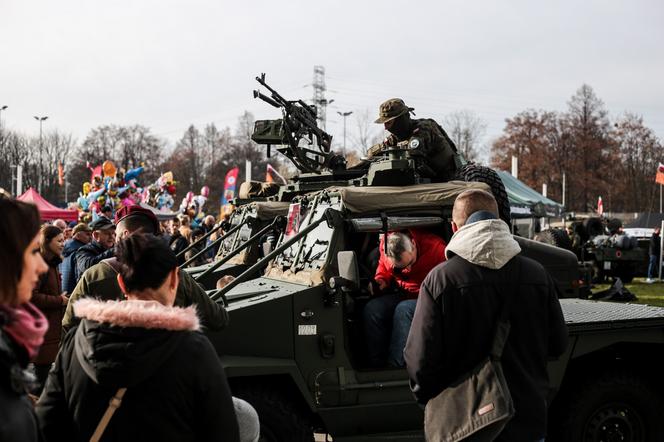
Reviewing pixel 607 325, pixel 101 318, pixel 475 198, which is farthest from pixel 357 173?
pixel 101 318

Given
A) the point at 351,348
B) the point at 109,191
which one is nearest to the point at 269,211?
the point at 351,348

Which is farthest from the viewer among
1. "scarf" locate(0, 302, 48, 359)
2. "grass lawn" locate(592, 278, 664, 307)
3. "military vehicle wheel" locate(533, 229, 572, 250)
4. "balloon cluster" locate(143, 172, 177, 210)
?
"balloon cluster" locate(143, 172, 177, 210)

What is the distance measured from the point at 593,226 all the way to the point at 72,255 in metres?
19.1

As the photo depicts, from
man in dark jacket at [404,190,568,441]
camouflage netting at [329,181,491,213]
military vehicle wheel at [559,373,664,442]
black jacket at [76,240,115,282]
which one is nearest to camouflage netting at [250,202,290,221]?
black jacket at [76,240,115,282]

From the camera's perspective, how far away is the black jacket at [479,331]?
338 cm

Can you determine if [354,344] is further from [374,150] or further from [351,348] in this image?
[374,150]

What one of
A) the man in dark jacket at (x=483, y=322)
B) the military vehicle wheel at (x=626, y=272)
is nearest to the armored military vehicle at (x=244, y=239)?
the man in dark jacket at (x=483, y=322)

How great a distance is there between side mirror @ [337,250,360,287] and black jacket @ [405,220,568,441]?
1406 millimetres

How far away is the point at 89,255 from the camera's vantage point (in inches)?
268

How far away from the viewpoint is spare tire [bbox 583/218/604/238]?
75.7 feet

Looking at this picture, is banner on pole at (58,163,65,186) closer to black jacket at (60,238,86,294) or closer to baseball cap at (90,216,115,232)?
black jacket at (60,238,86,294)

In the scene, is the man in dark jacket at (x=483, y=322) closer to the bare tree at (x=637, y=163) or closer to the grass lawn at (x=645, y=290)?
the grass lawn at (x=645, y=290)

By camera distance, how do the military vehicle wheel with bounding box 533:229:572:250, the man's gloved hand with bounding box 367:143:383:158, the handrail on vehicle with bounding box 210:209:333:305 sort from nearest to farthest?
the handrail on vehicle with bounding box 210:209:333:305 < the man's gloved hand with bounding box 367:143:383:158 < the military vehicle wheel with bounding box 533:229:572:250

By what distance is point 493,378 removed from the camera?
10.8ft
